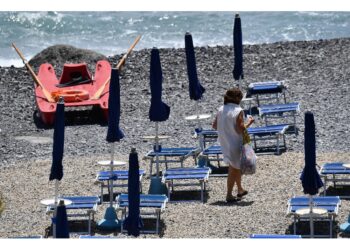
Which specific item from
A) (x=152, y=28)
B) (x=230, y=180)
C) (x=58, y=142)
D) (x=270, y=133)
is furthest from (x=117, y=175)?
(x=152, y=28)

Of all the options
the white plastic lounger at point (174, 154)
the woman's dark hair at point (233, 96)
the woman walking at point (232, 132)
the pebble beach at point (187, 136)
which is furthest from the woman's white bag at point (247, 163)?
the white plastic lounger at point (174, 154)

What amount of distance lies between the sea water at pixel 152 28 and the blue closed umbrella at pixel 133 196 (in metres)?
28.0

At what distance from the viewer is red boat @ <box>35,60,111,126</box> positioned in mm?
20281

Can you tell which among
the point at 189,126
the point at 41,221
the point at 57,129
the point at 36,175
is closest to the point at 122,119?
the point at 189,126

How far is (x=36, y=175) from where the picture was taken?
1670 cm

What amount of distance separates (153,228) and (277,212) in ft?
4.68

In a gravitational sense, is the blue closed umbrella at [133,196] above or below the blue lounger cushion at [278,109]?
below

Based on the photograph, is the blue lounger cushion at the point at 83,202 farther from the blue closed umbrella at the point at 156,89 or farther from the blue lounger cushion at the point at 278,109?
the blue lounger cushion at the point at 278,109

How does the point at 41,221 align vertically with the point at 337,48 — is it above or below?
below

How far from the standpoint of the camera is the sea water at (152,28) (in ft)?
141

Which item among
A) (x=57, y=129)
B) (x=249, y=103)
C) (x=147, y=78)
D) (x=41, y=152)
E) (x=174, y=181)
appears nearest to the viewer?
(x=57, y=129)

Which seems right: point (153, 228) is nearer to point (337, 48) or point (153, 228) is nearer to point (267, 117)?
point (267, 117)

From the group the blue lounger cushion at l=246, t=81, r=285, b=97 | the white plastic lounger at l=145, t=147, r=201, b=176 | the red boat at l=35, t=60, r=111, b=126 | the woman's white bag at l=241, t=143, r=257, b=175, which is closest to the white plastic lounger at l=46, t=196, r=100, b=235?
the woman's white bag at l=241, t=143, r=257, b=175

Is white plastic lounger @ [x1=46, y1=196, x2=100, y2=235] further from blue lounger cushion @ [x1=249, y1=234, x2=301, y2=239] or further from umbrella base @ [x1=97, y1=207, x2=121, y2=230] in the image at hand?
blue lounger cushion @ [x1=249, y1=234, x2=301, y2=239]
